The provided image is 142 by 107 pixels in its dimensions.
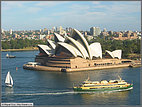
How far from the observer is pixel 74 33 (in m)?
49.1

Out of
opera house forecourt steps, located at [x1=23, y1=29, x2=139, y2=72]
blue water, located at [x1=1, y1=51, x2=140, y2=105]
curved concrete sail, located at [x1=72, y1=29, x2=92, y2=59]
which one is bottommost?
blue water, located at [x1=1, y1=51, x2=140, y2=105]

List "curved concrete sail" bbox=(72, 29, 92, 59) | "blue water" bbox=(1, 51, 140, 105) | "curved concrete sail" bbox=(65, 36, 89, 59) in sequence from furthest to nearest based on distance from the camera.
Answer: "curved concrete sail" bbox=(72, 29, 92, 59) < "curved concrete sail" bbox=(65, 36, 89, 59) < "blue water" bbox=(1, 51, 140, 105)

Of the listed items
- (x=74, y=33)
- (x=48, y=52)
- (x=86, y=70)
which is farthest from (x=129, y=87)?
(x=48, y=52)

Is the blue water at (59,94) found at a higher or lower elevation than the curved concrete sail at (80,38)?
lower

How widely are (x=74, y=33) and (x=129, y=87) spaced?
65.7 ft

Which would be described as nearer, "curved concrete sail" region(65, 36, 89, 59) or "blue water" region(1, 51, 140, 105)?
"blue water" region(1, 51, 140, 105)

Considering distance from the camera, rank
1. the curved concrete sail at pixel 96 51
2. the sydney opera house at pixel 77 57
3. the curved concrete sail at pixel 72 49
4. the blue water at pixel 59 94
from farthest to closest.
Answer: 1. the curved concrete sail at pixel 96 51
2. the curved concrete sail at pixel 72 49
3. the sydney opera house at pixel 77 57
4. the blue water at pixel 59 94

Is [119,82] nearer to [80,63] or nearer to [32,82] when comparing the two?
[32,82]

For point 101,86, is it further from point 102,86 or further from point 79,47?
point 79,47

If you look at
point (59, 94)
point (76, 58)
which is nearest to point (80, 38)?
point (76, 58)

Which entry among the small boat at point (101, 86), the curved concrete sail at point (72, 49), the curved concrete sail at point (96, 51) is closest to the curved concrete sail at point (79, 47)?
the curved concrete sail at point (72, 49)

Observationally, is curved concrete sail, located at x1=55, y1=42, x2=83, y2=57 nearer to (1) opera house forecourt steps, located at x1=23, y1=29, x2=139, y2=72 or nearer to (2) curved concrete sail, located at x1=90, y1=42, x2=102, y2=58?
(1) opera house forecourt steps, located at x1=23, y1=29, x2=139, y2=72

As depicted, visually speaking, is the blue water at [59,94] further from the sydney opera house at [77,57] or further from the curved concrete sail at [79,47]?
the curved concrete sail at [79,47]

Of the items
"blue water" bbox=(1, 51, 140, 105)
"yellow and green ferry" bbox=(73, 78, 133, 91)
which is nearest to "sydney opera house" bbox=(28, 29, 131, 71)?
"blue water" bbox=(1, 51, 140, 105)
